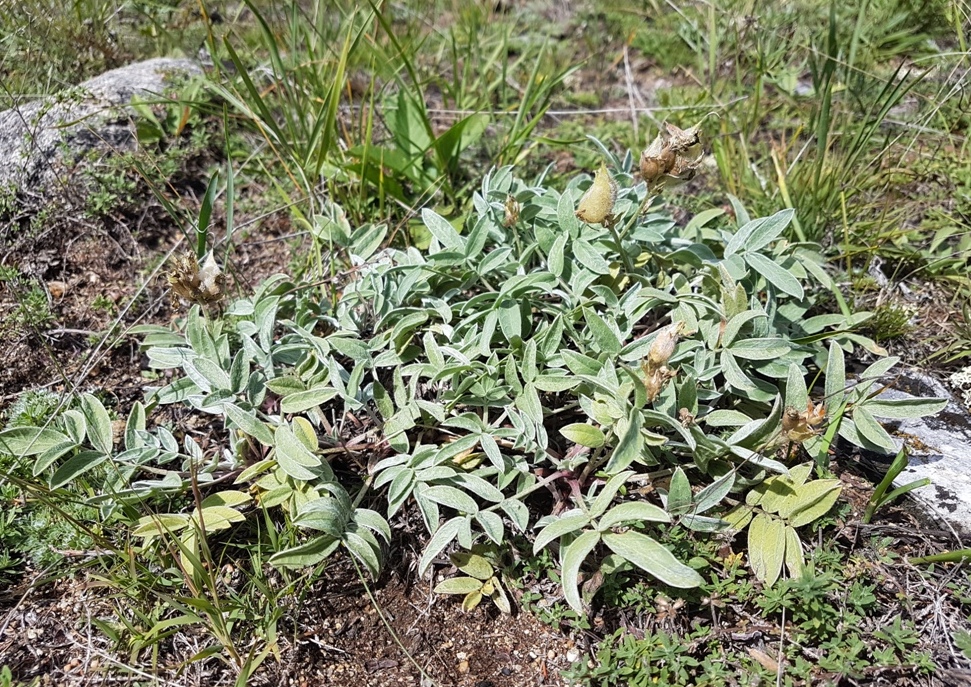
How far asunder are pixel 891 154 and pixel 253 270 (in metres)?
2.51

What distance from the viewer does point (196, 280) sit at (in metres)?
1.85

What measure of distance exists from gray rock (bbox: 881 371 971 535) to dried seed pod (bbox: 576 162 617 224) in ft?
3.38

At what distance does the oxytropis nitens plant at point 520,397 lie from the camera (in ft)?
5.81

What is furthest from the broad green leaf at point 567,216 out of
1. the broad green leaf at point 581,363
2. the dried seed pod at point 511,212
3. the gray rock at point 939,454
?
the gray rock at point 939,454

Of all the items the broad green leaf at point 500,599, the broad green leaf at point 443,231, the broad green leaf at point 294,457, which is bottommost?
the broad green leaf at point 500,599

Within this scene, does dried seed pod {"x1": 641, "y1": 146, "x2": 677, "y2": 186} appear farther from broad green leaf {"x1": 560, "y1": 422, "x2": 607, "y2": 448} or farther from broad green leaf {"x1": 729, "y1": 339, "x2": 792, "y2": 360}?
broad green leaf {"x1": 560, "y1": 422, "x2": 607, "y2": 448}

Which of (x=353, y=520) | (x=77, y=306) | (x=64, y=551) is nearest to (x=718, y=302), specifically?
(x=353, y=520)

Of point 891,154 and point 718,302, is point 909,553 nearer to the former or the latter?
point 718,302

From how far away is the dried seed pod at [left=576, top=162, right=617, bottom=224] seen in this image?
6.07 ft

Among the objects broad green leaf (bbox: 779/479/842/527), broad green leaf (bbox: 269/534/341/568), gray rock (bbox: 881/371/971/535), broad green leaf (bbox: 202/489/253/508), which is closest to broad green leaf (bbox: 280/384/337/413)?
broad green leaf (bbox: 202/489/253/508)

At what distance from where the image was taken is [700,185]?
2986 millimetres

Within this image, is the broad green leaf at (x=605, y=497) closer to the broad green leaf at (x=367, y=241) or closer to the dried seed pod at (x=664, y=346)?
the dried seed pod at (x=664, y=346)

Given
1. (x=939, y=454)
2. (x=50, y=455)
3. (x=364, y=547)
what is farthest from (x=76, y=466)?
(x=939, y=454)

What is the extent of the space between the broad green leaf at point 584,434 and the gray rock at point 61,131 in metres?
1.92
